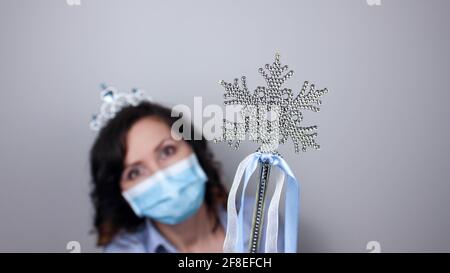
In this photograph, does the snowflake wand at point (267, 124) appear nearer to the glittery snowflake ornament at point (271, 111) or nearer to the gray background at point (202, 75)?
the glittery snowflake ornament at point (271, 111)

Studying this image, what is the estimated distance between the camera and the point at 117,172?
3.72 ft

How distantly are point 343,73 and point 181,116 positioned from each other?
0.47 metres

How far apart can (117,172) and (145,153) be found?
92mm

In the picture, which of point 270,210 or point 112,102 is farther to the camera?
point 112,102

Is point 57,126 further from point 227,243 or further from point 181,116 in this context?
point 227,243

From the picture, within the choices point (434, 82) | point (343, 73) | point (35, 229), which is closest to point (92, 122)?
point (35, 229)

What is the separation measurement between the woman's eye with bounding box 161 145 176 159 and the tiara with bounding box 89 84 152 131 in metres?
0.15

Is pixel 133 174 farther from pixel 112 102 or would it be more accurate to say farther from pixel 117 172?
pixel 112 102

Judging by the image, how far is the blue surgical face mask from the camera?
1.09 metres

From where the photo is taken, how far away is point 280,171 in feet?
2.64

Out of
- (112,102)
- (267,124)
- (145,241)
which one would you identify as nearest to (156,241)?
(145,241)

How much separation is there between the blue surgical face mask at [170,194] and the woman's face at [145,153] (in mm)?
17

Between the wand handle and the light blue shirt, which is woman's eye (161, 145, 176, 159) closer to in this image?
the light blue shirt

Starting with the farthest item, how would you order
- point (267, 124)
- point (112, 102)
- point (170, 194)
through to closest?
point (112, 102), point (170, 194), point (267, 124)
